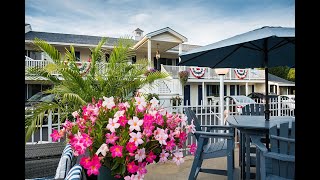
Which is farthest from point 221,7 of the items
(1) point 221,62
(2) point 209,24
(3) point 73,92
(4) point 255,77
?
(4) point 255,77

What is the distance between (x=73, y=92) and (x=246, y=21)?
201 inches

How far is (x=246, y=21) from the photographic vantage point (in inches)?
282

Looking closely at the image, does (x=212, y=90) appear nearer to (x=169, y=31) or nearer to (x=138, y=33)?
(x=169, y=31)

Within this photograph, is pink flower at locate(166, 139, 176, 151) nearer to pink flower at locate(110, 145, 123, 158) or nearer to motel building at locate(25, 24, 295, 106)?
pink flower at locate(110, 145, 123, 158)

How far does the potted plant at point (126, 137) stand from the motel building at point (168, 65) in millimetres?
11910

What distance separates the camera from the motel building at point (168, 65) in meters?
16.1

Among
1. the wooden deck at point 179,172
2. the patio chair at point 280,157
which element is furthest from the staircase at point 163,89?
the patio chair at point 280,157

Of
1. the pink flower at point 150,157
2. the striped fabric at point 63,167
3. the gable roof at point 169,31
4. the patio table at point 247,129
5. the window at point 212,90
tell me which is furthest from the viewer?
the window at point 212,90

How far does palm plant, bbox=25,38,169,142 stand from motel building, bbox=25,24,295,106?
8155 mm

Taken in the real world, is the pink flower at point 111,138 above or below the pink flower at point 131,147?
above

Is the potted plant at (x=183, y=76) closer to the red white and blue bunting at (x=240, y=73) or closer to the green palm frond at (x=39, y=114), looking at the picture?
the red white and blue bunting at (x=240, y=73)

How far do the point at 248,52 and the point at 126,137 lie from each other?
3636 mm
